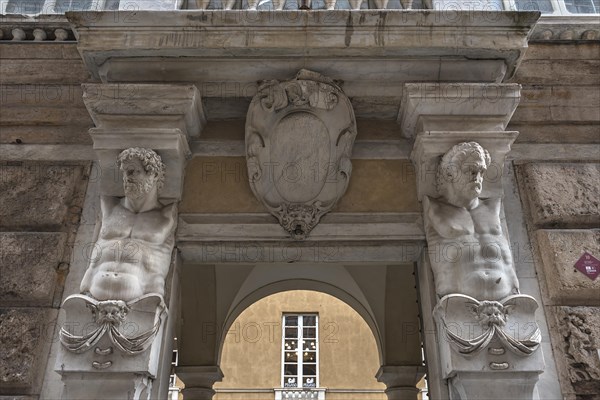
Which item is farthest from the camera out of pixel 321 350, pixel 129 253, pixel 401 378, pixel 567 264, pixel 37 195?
pixel 321 350

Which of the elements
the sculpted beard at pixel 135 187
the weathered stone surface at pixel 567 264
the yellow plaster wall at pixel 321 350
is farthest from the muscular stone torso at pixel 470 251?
the yellow plaster wall at pixel 321 350

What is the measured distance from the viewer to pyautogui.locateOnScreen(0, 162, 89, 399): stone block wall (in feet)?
11.0

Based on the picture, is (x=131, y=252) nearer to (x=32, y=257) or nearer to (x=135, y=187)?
(x=135, y=187)

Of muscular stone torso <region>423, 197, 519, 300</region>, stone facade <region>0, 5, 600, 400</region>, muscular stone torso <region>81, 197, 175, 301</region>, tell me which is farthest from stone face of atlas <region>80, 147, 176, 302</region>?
muscular stone torso <region>423, 197, 519, 300</region>

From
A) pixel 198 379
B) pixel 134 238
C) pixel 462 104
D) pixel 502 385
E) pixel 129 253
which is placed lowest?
pixel 502 385

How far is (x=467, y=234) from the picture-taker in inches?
132

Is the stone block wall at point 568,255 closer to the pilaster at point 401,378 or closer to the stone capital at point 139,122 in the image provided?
the stone capital at point 139,122

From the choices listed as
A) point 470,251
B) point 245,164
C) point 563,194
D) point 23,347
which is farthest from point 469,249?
point 23,347

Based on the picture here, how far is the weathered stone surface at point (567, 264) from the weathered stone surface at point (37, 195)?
2961mm

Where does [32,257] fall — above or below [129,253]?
above

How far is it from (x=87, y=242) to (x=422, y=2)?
292 centimetres

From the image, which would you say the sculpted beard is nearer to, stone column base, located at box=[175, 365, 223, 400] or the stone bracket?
the stone bracket

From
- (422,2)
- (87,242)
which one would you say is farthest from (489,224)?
(87,242)

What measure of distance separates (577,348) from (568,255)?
1.87 feet
